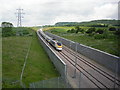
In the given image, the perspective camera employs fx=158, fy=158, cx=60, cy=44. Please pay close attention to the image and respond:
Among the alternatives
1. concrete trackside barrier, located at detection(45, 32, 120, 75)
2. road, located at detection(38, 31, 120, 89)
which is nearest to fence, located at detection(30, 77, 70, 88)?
road, located at detection(38, 31, 120, 89)

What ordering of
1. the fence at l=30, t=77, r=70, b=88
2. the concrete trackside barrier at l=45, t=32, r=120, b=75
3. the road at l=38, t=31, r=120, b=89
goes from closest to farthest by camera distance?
the fence at l=30, t=77, r=70, b=88, the road at l=38, t=31, r=120, b=89, the concrete trackside barrier at l=45, t=32, r=120, b=75

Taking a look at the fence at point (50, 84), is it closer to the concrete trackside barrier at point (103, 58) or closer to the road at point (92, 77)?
the road at point (92, 77)

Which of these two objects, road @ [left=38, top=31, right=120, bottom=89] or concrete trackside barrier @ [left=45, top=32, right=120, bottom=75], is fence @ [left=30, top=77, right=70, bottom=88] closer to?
road @ [left=38, top=31, right=120, bottom=89]

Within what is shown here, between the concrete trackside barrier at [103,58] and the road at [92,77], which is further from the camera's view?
the concrete trackside barrier at [103,58]

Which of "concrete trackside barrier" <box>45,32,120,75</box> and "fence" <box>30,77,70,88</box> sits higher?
"concrete trackside barrier" <box>45,32,120,75</box>

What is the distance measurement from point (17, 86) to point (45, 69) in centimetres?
832

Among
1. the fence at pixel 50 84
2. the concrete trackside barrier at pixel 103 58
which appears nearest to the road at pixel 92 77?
the concrete trackside barrier at pixel 103 58

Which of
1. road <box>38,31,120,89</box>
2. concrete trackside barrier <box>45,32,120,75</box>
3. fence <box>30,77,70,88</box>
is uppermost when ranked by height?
concrete trackside barrier <box>45,32,120,75</box>

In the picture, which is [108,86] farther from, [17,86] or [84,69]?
[17,86]

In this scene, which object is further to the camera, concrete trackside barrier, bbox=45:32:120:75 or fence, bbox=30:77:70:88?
concrete trackside barrier, bbox=45:32:120:75

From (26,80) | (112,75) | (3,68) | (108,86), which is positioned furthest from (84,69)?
(3,68)

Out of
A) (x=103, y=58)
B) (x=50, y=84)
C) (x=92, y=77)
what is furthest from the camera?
(x=103, y=58)

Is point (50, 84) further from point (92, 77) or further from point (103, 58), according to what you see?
point (103, 58)

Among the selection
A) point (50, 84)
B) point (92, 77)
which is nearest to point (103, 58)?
point (92, 77)
